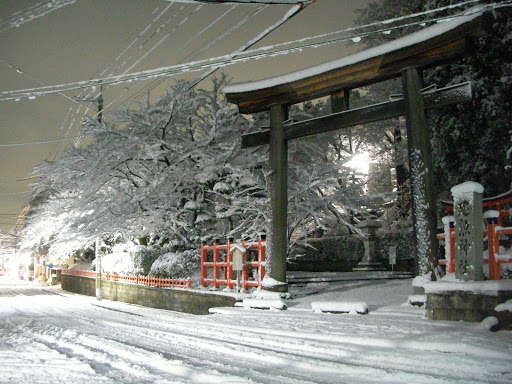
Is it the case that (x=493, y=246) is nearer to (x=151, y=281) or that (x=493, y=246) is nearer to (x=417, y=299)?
(x=417, y=299)

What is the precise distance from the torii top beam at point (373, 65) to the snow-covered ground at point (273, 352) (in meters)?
5.25

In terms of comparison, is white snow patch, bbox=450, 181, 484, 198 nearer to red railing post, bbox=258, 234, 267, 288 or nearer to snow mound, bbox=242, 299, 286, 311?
snow mound, bbox=242, 299, 286, 311

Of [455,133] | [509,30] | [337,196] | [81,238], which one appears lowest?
[81,238]

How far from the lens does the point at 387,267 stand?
23.1m

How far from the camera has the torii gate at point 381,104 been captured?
907 cm

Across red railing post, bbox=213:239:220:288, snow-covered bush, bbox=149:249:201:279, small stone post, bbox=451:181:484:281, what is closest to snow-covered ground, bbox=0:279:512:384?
small stone post, bbox=451:181:484:281

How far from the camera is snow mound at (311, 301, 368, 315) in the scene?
29.2 ft

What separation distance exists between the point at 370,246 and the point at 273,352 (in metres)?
17.1

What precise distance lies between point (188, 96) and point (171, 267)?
7064 mm

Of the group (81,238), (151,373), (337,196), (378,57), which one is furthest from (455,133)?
(81,238)

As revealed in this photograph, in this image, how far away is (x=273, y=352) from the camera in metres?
5.93

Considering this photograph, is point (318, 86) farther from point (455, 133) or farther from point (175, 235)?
point (175, 235)

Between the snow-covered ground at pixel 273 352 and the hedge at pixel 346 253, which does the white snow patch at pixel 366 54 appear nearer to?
the snow-covered ground at pixel 273 352

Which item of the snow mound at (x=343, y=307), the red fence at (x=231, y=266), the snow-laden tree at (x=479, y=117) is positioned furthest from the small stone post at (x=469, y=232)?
the snow-laden tree at (x=479, y=117)
